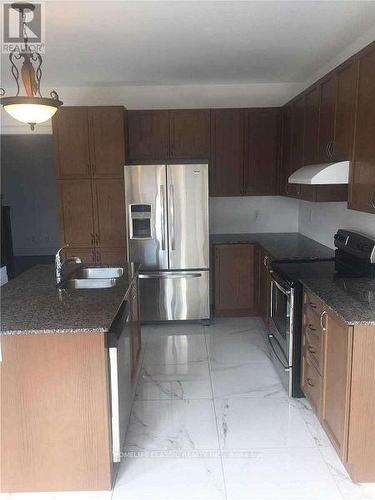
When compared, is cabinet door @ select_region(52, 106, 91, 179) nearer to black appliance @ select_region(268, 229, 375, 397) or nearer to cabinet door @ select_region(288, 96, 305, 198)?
cabinet door @ select_region(288, 96, 305, 198)

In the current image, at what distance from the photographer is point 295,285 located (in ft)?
9.08

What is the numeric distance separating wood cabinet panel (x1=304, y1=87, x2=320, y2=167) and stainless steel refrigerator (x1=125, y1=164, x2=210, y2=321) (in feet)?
3.25

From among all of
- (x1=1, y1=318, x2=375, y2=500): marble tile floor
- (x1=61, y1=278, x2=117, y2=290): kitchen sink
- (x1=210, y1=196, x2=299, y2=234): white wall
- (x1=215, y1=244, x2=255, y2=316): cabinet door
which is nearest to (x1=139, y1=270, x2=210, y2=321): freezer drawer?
(x1=215, y1=244, x2=255, y2=316): cabinet door

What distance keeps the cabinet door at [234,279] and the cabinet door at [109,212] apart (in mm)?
1050

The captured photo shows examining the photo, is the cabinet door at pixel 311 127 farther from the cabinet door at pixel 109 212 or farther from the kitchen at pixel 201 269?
the cabinet door at pixel 109 212

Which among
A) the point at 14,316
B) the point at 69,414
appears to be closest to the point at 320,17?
the point at 14,316

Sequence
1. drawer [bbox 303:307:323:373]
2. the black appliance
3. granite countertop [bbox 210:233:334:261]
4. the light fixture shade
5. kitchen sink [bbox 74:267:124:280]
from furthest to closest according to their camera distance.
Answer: granite countertop [bbox 210:233:334:261]
kitchen sink [bbox 74:267:124:280]
the black appliance
drawer [bbox 303:307:323:373]
the light fixture shade

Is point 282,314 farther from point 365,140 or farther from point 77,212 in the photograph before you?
point 77,212

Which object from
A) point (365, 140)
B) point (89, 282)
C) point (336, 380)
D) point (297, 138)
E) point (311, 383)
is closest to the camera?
point (336, 380)

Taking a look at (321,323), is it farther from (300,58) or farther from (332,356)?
(300,58)

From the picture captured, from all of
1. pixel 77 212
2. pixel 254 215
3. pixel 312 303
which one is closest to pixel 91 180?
pixel 77 212

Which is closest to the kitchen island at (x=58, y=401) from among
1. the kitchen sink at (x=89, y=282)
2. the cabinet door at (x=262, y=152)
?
the kitchen sink at (x=89, y=282)

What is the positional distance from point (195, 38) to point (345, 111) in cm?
123

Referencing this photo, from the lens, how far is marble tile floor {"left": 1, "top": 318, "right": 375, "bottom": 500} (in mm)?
2053
